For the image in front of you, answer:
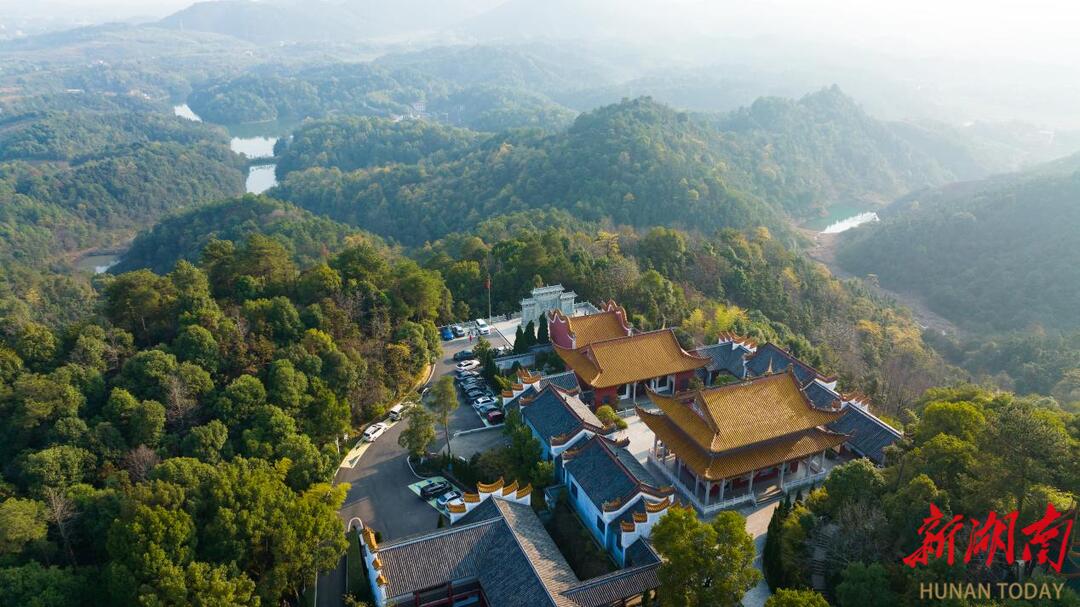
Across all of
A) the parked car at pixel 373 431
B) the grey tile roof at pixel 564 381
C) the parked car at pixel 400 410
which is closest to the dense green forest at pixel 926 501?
the grey tile roof at pixel 564 381

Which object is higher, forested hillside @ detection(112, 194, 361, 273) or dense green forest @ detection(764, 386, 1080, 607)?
dense green forest @ detection(764, 386, 1080, 607)

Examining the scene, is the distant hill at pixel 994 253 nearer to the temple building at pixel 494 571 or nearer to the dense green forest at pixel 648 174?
the dense green forest at pixel 648 174

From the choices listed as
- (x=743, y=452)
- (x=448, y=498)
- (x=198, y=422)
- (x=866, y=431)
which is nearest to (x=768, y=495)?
(x=743, y=452)

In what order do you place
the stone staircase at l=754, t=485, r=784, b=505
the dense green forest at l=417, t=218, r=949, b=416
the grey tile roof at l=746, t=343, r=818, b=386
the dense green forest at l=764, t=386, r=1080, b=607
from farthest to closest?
1. the dense green forest at l=417, t=218, r=949, b=416
2. the grey tile roof at l=746, t=343, r=818, b=386
3. the stone staircase at l=754, t=485, r=784, b=505
4. the dense green forest at l=764, t=386, r=1080, b=607

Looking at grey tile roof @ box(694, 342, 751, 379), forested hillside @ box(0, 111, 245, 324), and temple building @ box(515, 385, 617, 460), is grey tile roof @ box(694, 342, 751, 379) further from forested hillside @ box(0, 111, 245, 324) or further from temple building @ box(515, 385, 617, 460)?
forested hillside @ box(0, 111, 245, 324)

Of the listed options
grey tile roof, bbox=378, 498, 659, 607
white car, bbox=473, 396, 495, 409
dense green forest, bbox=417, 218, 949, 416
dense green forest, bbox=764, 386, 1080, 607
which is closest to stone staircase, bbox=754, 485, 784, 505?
dense green forest, bbox=764, 386, 1080, 607

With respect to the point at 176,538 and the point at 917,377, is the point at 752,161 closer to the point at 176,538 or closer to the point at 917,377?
the point at 917,377

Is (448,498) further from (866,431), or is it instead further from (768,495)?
(866,431)
